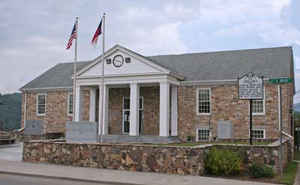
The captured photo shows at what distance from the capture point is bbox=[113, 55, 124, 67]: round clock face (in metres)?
24.8

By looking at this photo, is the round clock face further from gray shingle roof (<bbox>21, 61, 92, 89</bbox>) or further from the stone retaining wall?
the stone retaining wall

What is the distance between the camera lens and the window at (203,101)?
25.4 meters

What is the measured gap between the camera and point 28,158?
1703 cm

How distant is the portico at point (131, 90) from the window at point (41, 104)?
636 centimetres

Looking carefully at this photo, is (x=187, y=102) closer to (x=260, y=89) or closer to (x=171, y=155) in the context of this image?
(x=260, y=89)

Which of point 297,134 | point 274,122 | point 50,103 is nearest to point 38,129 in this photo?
point 50,103

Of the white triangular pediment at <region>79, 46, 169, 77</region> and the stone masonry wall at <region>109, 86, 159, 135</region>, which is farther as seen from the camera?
the stone masonry wall at <region>109, 86, 159, 135</region>

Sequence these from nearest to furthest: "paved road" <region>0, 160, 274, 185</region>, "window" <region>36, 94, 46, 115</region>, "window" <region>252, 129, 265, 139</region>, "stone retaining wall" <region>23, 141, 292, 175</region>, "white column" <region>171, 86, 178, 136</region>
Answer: "paved road" <region>0, 160, 274, 185</region> → "stone retaining wall" <region>23, 141, 292, 175</region> → "window" <region>252, 129, 265, 139</region> → "white column" <region>171, 86, 178, 136</region> → "window" <region>36, 94, 46, 115</region>

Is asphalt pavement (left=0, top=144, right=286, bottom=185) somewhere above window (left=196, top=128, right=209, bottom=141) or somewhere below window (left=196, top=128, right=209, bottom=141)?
below

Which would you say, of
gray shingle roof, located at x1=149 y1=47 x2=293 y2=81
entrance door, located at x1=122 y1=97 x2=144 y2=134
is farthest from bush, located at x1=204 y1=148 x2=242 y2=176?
entrance door, located at x1=122 y1=97 x2=144 y2=134

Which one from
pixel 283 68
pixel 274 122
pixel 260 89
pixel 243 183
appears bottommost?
pixel 243 183

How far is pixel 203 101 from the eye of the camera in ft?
83.7

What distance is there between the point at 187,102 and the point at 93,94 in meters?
7.22

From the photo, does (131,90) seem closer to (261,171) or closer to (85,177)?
(85,177)
